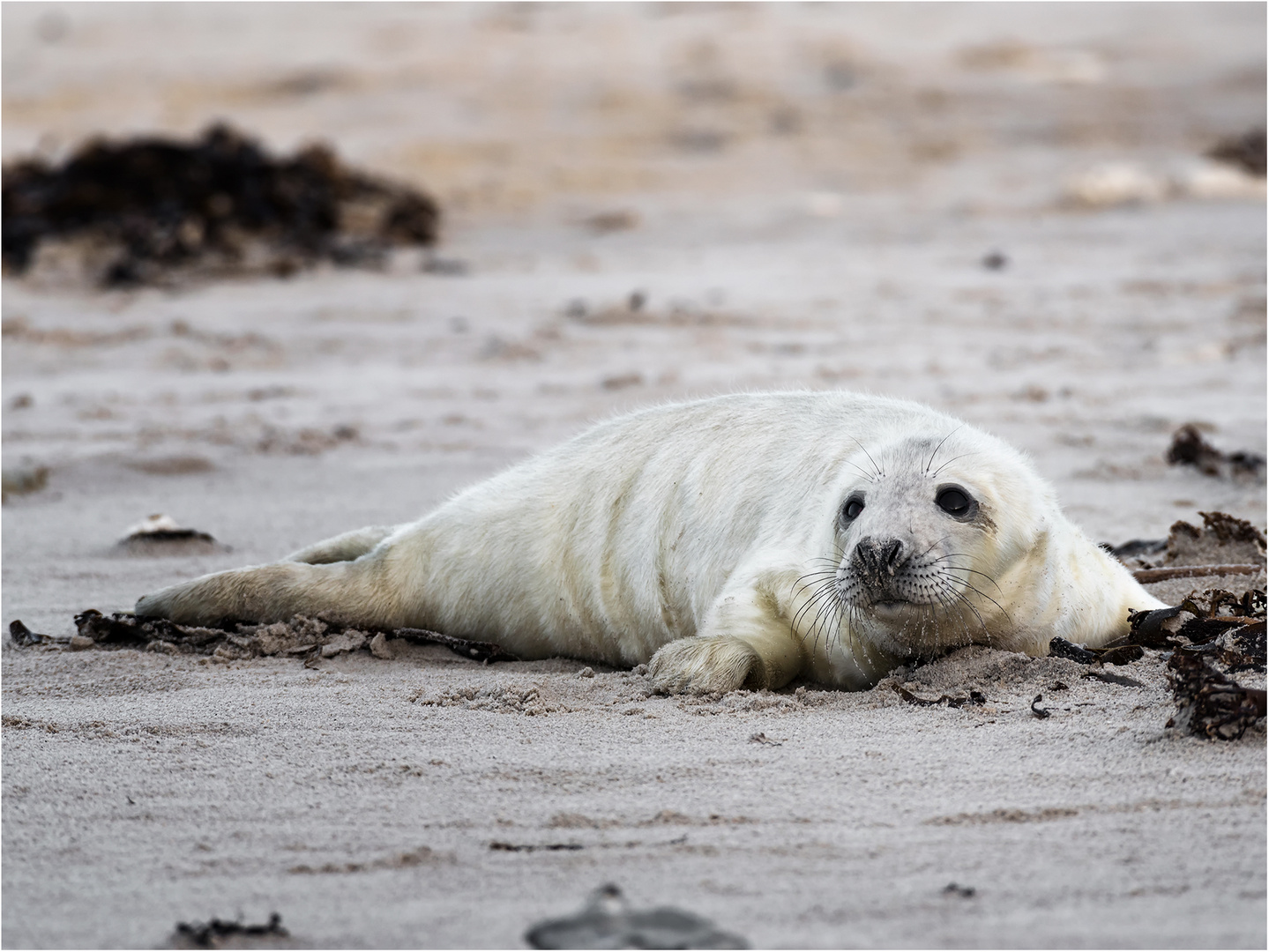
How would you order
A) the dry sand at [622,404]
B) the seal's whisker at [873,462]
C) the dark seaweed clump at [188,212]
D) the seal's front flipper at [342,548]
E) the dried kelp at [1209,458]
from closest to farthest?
the dry sand at [622,404], the seal's whisker at [873,462], the seal's front flipper at [342,548], the dried kelp at [1209,458], the dark seaweed clump at [188,212]

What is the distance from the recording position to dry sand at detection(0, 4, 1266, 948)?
2.04 meters

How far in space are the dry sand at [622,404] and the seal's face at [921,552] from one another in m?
0.10

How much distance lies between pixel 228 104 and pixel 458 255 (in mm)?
5928

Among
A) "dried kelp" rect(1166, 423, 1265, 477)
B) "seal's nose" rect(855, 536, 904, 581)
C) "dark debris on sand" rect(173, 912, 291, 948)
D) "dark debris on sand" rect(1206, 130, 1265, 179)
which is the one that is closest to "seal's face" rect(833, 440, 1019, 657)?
"seal's nose" rect(855, 536, 904, 581)

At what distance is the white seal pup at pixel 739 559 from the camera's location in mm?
3045

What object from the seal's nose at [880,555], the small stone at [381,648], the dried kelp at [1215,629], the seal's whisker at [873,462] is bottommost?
the small stone at [381,648]

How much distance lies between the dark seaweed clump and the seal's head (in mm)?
6657

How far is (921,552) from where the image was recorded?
295 cm

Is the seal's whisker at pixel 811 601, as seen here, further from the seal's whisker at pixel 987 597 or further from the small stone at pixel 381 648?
the small stone at pixel 381 648

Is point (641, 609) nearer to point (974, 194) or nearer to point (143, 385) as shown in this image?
point (143, 385)

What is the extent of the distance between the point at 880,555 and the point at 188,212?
7.50 metres

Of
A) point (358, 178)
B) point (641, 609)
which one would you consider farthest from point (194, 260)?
point (641, 609)

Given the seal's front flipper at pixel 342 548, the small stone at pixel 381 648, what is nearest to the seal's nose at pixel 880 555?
the small stone at pixel 381 648

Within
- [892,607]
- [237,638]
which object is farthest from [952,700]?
[237,638]
